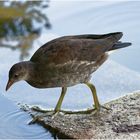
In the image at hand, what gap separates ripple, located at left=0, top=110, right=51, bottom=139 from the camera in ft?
15.9

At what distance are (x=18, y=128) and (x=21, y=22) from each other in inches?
94.2

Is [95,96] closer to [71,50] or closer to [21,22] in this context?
[71,50]

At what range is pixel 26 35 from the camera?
6820 millimetres

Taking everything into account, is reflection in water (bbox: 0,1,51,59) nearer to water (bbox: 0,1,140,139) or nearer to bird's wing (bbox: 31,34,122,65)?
water (bbox: 0,1,140,139)

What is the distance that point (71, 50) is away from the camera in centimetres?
507

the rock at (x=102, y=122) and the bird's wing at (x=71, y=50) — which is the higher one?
the bird's wing at (x=71, y=50)

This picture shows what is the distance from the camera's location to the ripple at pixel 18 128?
15.9 feet

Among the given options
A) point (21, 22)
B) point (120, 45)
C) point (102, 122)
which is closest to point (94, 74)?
point (120, 45)

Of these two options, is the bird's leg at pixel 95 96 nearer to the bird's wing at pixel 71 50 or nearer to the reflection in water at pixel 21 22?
the bird's wing at pixel 71 50

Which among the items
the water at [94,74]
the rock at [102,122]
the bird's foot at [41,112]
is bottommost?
the rock at [102,122]

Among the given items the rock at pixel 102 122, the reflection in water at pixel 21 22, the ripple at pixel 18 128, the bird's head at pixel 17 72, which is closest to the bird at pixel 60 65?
the bird's head at pixel 17 72

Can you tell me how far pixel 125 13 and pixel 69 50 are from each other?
235 cm

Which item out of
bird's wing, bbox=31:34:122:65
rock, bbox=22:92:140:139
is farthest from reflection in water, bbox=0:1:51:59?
rock, bbox=22:92:140:139

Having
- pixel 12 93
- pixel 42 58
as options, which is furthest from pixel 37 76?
pixel 12 93
